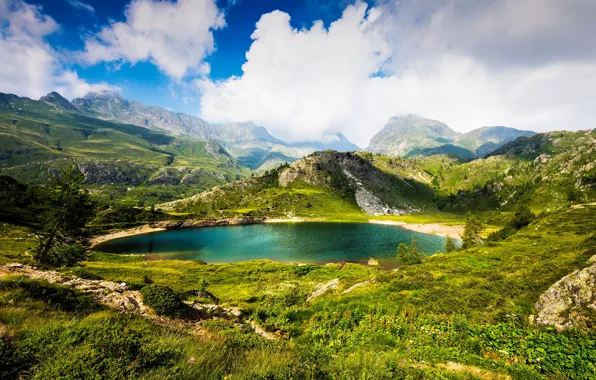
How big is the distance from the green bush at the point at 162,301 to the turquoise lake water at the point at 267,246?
70.2 meters

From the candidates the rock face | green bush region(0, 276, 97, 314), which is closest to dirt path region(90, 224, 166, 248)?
green bush region(0, 276, 97, 314)

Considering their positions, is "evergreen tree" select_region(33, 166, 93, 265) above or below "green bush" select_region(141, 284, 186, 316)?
above

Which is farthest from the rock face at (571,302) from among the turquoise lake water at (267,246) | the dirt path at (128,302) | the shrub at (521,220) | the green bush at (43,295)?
the turquoise lake water at (267,246)


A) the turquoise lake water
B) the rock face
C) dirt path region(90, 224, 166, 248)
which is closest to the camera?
the rock face

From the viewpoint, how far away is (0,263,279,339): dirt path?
17859mm

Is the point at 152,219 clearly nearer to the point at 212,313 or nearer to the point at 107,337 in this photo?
the point at 212,313

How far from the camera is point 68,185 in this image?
3166 centimetres

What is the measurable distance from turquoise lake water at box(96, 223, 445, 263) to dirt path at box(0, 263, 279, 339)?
66040mm

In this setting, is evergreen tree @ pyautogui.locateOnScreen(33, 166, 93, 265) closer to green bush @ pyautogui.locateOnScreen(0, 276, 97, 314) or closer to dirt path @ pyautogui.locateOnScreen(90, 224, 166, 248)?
green bush @ pyautogui.locateOnScreen(0, 276, 97, 314)

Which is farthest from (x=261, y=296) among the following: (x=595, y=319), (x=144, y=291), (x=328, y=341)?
(x=595, y=319)

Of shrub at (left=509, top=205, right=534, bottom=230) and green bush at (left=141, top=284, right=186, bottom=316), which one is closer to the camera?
green bush at (left=141, top=284, right=186, bottom=316)

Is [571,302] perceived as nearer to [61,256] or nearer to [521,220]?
[61,256]

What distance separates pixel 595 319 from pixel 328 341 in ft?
45.4

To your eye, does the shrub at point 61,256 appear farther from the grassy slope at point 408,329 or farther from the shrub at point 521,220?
the shrub at point 521,220
